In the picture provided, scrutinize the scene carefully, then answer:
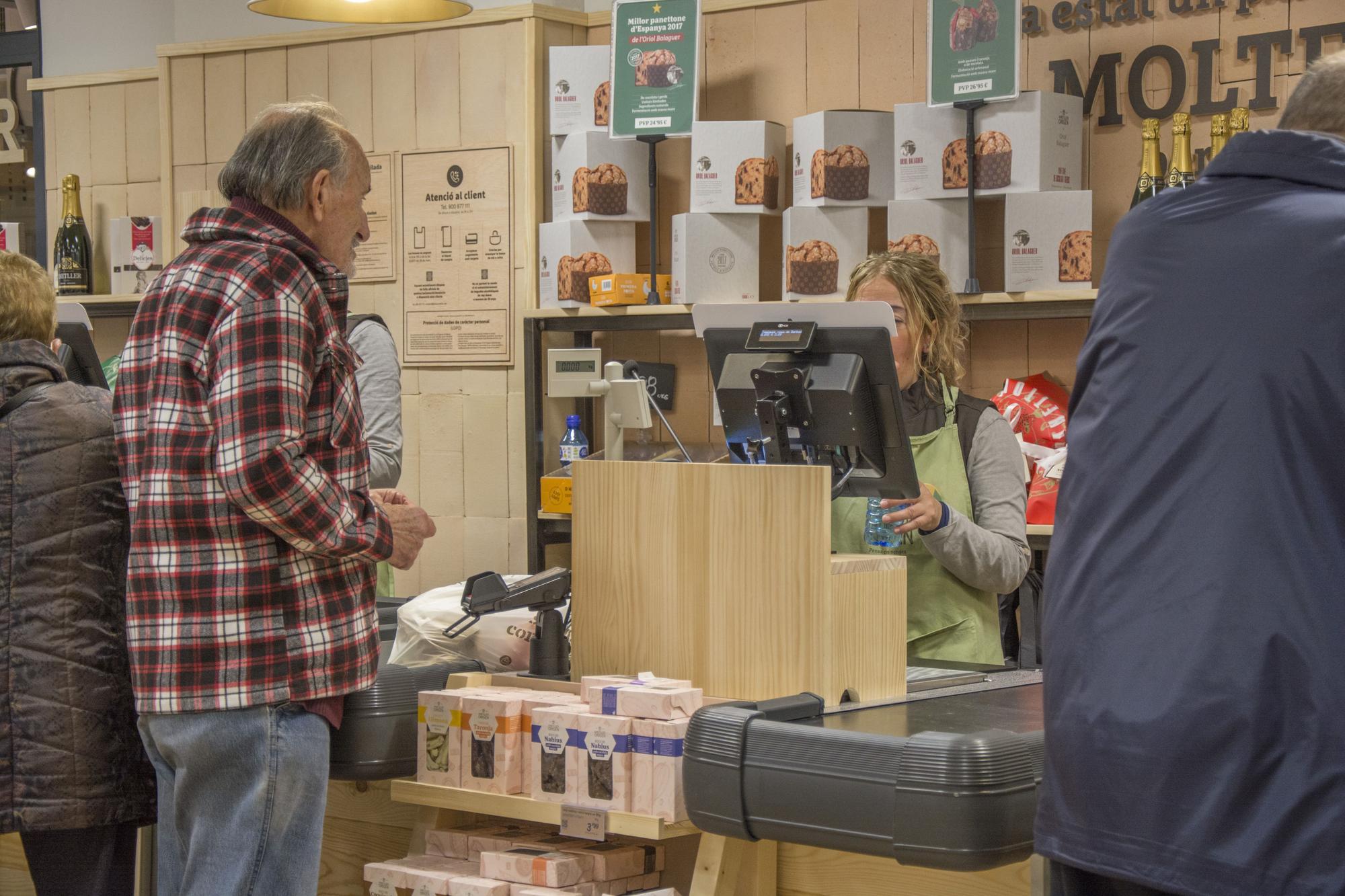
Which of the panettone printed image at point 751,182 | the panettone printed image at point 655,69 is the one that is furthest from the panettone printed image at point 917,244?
the panettone printed image at point 655,69

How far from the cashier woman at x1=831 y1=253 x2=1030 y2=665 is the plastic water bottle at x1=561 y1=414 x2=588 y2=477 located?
1.87m

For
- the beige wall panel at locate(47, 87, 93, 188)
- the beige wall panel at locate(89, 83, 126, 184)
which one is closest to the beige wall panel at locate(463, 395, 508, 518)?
the beige wall panel at locate(89, 83, 126, 184)

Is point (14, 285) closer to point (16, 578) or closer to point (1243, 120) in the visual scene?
point (16, 578)

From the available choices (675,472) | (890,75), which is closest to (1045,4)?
(890,75)

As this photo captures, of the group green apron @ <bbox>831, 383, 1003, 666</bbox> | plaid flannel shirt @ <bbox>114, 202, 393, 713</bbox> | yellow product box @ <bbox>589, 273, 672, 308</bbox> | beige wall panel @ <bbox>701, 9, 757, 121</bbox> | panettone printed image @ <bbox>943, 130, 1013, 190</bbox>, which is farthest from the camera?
beige wall panel @ <bbox>701, 9, 757, 121</bbox>

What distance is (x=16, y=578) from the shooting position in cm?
213

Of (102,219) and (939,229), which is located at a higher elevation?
(102,219)

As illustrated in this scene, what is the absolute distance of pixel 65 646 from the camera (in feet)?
6.98

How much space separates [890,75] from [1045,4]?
19.0 inches

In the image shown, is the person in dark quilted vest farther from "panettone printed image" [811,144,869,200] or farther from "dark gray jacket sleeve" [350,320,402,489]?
"panettone printed image" [811,144,869,200]

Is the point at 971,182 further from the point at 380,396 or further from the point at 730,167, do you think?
the point at 380,396

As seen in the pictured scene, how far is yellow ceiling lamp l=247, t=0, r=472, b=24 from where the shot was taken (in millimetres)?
3416

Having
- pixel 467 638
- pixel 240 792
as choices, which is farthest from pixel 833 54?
pixel 240 792

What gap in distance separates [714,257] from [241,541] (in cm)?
262
